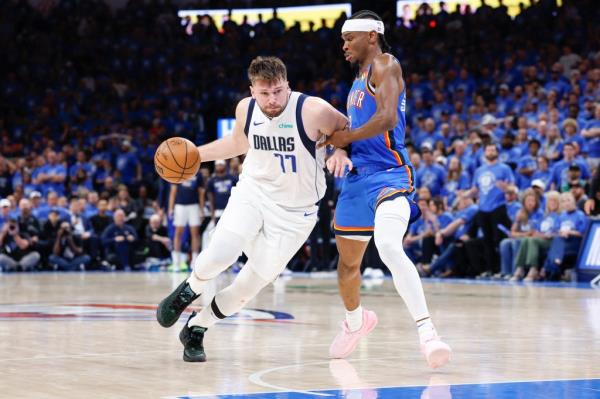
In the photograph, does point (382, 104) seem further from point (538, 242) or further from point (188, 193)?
point (188, 193)

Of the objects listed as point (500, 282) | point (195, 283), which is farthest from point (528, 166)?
point (195, 283)

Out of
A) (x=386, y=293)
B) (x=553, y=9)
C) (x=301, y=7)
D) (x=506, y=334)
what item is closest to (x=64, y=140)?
(x=301, y=7)

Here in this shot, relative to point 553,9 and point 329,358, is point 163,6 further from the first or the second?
point 329,358

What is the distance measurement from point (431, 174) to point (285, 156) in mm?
11389

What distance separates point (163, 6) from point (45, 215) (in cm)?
1073

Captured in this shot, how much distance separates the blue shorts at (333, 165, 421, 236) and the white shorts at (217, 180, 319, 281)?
312mm

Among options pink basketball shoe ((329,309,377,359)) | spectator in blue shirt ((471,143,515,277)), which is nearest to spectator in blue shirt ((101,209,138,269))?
spectator in blue shirt ((471,143,515,277))

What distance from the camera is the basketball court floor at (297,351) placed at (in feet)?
16.6

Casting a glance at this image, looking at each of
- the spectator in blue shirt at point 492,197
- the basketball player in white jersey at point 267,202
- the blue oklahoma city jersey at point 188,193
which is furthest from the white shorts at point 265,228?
the blue oklahoma city jersey at point 188,193

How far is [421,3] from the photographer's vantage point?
85.6 ft

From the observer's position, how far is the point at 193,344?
20.2 ft

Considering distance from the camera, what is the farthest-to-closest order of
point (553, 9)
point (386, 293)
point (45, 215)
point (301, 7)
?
point (301, 7) → point (553, 9) → point (45, 215) → point (386, 293)

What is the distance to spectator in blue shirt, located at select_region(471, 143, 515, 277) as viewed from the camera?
1573cm

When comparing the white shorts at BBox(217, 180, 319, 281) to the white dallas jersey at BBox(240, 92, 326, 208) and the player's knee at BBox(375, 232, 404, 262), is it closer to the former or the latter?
the white dallas jersey at BBox(240, 92, 326, 208)
